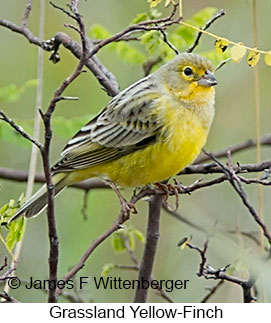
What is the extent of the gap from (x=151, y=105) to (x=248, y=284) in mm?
1629

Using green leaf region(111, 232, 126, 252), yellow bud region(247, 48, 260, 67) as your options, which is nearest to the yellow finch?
green leaf region(111, 232, 126, 252)

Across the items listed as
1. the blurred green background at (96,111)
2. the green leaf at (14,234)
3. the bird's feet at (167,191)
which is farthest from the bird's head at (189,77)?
the green leaf at (14,234)

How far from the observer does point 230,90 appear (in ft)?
17.9

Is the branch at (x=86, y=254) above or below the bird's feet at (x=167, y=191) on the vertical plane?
below

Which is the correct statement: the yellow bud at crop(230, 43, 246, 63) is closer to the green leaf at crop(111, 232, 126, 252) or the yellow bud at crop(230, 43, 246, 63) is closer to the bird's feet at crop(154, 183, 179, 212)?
the bird's feet at crop(154, 183, 179, 212)

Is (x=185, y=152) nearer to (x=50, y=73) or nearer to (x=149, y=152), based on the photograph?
(x=149, y=152)

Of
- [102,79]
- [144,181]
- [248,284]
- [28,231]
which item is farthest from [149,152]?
[28,231]

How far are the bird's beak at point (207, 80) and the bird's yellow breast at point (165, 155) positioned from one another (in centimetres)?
14

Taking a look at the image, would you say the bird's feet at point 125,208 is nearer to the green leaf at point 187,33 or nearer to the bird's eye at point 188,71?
the bird's eye at point 188,71

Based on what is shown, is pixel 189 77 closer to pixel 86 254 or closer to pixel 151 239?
pixel 151 239

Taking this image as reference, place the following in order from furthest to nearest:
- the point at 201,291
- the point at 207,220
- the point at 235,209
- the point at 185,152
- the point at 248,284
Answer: the point at 201,291 → the point at 235,209 → the point at 207,220 → the point at 185,152 → the point at 248,284

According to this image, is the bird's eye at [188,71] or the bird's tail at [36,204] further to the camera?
the bird's eye at [188,71]

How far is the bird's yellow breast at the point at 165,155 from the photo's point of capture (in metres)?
3.60

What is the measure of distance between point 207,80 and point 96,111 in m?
1.67
